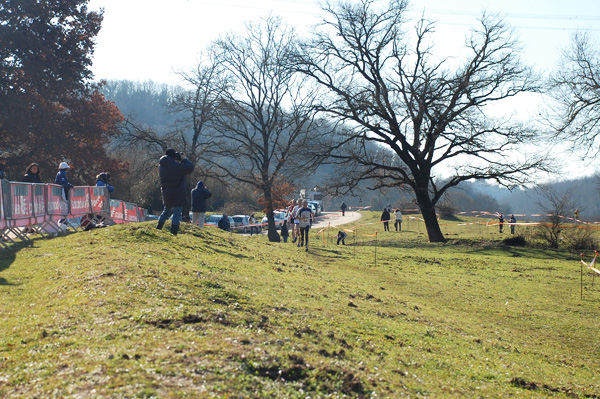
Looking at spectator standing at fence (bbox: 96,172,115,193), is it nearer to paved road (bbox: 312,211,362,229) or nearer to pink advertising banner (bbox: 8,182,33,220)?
pink advertising banner (bbox: 8,182,33,220)

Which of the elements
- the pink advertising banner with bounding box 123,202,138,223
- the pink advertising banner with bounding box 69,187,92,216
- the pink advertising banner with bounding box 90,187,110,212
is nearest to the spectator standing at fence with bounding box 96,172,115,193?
the pink advertising banner with bounding box 90,187,110,212

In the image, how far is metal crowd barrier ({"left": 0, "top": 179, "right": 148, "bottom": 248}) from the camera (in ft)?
45.0

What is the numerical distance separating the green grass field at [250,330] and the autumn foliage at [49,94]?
20167 mm

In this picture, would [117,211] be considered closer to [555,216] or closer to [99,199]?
[99,199]

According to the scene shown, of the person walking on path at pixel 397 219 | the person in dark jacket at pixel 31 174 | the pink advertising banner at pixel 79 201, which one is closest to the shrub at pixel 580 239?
the person walking on path at pixel 397 219

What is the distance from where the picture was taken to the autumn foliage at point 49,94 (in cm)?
3136

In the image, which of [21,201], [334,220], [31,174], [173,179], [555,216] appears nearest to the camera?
[21,201]

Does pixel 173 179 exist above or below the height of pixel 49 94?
below

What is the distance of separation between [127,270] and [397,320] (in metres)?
4.78

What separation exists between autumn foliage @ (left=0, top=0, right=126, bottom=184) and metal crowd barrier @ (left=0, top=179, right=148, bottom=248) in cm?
1334

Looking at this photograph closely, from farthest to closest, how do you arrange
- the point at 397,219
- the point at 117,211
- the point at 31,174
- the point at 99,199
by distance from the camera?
1. the point at 397,219
2. the point at 117,211
3. the point at 99,199
4. the point at 31,174

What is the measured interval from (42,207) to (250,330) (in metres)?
11.9

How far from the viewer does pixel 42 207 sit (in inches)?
634

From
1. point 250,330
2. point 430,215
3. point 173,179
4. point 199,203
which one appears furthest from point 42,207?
point 430,215
